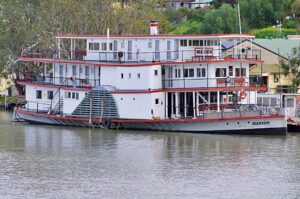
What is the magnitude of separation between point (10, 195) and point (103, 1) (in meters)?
42.2

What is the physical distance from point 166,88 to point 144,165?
43.5ft

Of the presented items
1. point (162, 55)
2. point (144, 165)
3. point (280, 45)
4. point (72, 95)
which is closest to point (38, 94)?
point (72, 95)

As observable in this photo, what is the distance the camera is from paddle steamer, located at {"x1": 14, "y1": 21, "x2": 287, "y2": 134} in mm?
65812

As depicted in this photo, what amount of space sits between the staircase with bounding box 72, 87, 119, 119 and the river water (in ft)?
3.79

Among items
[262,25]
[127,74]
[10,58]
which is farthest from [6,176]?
[262,25]

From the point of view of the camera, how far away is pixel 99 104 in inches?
2707

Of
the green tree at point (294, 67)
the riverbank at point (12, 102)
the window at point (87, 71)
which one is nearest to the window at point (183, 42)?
the window at point (87, 71)

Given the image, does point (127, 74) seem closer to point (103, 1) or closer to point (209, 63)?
point (209, 63)

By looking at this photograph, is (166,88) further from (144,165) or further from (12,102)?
(12,102)

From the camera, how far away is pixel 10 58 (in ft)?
283

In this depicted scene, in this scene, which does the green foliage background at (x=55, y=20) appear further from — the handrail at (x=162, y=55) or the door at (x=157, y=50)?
the door at (x=157, y=50)

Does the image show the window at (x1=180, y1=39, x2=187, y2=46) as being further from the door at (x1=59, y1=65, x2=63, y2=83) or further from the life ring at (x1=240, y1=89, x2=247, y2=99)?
the door at (x1=59, y1=65, x2=63, y2=83)

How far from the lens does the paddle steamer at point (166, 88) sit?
65.8 meters

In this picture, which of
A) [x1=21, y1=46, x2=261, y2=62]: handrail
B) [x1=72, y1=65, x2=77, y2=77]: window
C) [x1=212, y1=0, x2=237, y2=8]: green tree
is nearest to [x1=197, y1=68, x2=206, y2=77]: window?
[x1=21, y1=46, x2=261, y2=62]: handrail
